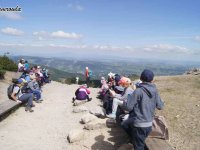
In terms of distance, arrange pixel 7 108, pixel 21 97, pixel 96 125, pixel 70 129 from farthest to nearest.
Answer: pixel 21 97 < pixel 7 108 < pixel 70 129 < pixel 96 125

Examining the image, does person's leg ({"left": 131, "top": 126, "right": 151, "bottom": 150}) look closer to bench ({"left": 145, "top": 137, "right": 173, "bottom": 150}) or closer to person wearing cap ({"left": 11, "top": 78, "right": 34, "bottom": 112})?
bench ({"left": 145, "top": 137, "right": 173, "bottom": 150})

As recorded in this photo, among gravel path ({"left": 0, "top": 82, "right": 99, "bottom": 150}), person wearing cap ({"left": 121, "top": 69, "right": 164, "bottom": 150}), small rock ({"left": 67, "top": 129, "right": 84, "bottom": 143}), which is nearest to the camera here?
person wearing cap ({"left": 121, "top": 69, "right": 164, "bottom": 150})

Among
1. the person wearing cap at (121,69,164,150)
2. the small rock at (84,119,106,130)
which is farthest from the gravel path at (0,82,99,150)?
the person wearing cap at (121,69,164,150)

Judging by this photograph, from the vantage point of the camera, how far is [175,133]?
9.91 meters

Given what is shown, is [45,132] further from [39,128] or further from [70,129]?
[70,129]

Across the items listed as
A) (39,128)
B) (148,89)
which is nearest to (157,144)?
(148,89)

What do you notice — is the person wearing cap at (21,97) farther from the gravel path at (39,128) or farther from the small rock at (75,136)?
the small rock at (75,136)

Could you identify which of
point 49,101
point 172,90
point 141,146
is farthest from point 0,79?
point 141,146

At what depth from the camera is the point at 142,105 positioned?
632 cm

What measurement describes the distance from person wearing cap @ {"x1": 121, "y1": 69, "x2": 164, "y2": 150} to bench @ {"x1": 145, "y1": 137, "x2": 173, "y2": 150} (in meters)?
0.72

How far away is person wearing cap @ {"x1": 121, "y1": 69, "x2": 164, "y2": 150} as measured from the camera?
6289mm

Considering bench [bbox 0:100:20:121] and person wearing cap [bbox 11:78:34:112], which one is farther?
person wearing cap [bbox 11:78:34:112]

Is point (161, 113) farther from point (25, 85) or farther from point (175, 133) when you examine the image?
point (25, 85)

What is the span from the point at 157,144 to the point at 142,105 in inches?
65.0
